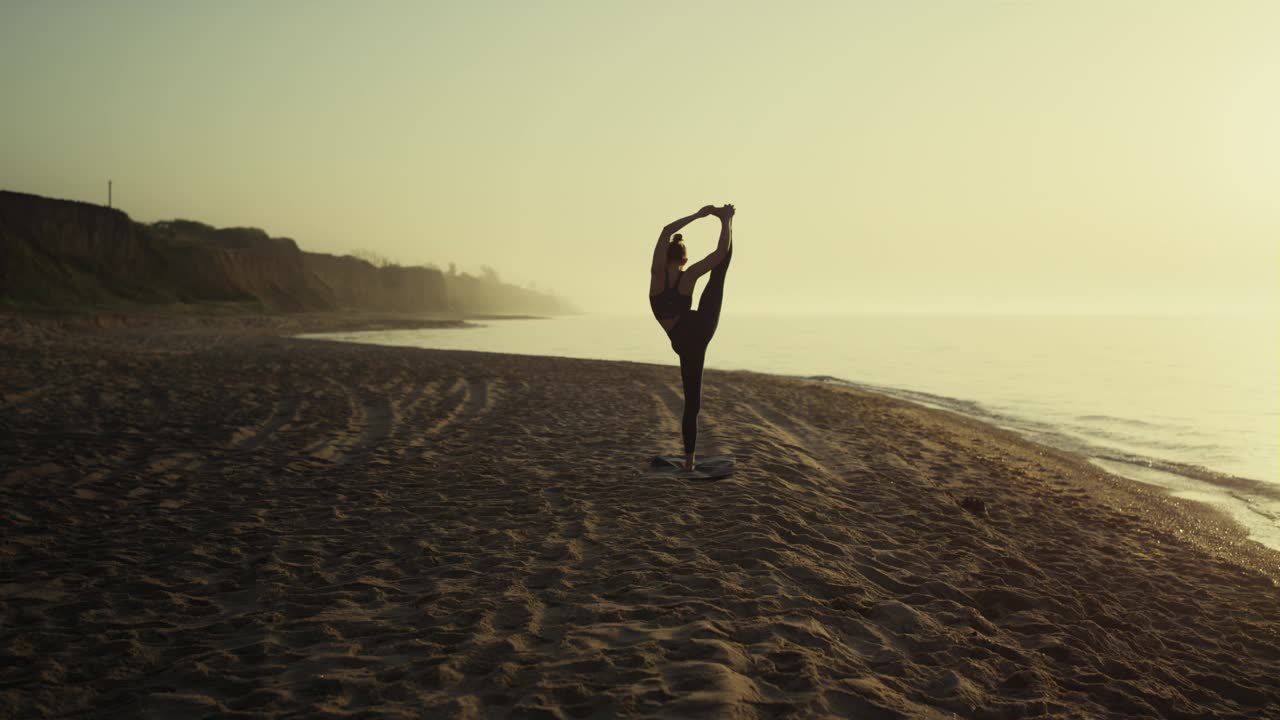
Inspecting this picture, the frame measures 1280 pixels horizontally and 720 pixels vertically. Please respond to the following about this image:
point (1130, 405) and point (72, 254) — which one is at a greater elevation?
point (72, 254)

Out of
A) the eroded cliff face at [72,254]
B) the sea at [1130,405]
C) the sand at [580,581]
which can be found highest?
the eroded cliff face at [72,254]

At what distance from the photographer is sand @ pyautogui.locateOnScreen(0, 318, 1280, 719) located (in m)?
3.11

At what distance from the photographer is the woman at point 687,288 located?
20.4 feet

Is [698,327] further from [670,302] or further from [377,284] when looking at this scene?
[377,284]

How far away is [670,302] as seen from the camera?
21.1 feet

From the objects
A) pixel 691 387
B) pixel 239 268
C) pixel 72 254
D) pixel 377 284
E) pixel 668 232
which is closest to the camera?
pixel 668 232

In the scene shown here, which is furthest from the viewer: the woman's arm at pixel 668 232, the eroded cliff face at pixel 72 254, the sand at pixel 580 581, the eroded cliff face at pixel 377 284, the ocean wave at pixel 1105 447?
the eroded cliff face at pixel 377 284

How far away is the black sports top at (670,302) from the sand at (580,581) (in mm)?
1809

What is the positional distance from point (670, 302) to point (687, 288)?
0.23m

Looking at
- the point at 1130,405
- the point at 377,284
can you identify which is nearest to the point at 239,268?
the point at 377,284

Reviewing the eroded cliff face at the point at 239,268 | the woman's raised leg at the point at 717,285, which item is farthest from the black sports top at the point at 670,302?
the eroded cliff face at the point at 239,268

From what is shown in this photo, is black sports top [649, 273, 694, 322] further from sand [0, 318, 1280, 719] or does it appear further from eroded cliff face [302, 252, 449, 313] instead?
eroded cliff face [302, 252, 449, 313]

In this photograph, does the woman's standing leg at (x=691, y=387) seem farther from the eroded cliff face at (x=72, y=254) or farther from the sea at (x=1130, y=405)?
the eroded cliff face at (x=72, y=254)

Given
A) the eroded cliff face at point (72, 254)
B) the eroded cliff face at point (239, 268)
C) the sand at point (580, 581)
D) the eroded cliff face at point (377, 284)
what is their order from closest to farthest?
1. the sand at point (580, 581)
2. the eroded cliff face at point (72, 254)
3. the eroded cliff face at point (239, 268)
4. the eroded cliff face at point (377, 284)
